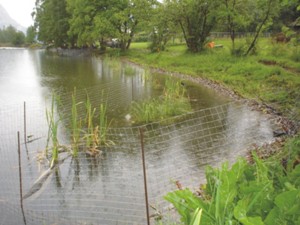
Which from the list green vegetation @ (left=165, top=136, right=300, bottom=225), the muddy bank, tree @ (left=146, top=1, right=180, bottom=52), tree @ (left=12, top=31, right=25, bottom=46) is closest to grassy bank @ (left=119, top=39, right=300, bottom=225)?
green vegetation @ (left=165, top=136, right=300, bottom=225)

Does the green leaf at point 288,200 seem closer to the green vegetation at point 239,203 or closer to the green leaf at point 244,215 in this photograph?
the green vegetation at point 239,203

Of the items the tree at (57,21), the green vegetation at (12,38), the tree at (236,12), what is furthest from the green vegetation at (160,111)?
the green vegetation at (12,38)

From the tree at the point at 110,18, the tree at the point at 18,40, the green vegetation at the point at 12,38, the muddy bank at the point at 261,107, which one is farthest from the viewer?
the green vegetation at the point at 12,38

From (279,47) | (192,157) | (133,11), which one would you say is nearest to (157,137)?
(192,157)

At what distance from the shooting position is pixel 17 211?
403 centimetres

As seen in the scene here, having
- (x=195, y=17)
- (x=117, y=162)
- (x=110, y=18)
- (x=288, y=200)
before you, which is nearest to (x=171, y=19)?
(x=195, y=17)

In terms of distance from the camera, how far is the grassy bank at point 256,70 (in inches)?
330

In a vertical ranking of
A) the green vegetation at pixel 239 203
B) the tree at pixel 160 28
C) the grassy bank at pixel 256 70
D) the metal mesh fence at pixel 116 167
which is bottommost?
the metal mesh fence at pixel 116 167

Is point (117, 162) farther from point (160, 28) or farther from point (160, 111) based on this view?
point (160, 28)

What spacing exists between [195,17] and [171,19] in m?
1.40

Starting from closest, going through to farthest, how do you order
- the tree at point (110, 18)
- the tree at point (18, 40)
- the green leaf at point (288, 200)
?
1. the green leaf at point (288, 200)
2. the tree at point (110, 18)
3. the tree at point (18, 40)

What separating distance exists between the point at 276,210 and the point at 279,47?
15.0 meters

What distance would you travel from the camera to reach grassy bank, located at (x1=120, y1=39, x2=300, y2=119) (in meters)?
8.37

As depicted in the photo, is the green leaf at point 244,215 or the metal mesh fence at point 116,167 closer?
the green leaf at point 244,215
